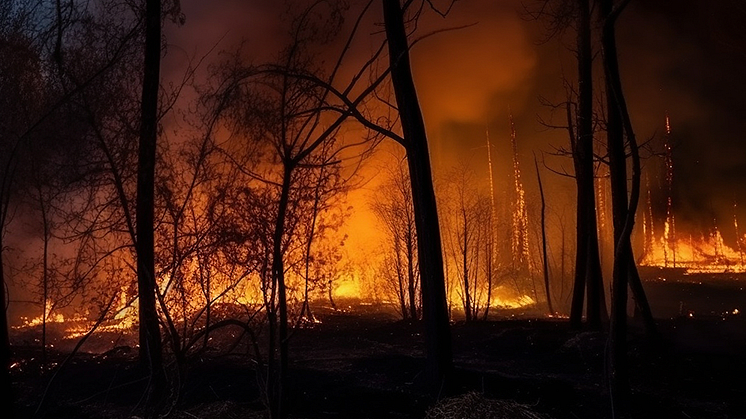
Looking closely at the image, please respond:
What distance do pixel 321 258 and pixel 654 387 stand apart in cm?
1614

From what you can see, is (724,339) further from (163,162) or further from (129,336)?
(129,336)

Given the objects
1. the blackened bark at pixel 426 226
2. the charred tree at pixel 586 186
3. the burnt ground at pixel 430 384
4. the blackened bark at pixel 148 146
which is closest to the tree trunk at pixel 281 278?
the burnt ground at pixel 430 384

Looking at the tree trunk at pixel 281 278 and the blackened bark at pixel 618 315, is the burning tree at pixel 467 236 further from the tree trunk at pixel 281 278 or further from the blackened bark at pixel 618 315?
the tree trunk at pixel 281 278

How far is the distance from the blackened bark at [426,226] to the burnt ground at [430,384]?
58 centimetres

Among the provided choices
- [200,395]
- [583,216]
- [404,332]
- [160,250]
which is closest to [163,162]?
[160,250]

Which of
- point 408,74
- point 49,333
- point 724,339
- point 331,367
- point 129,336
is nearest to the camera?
point 408,74

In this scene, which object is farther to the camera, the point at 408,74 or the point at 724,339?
the point at 724,339

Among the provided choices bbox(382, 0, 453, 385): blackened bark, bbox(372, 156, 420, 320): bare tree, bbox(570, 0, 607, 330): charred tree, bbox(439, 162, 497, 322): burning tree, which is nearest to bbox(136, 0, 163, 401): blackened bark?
bbox(382, 0, 453, 385): blackened bark

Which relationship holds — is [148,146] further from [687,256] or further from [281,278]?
[687,256]

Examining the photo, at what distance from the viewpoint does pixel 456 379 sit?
35.1ft

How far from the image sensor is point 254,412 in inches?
404

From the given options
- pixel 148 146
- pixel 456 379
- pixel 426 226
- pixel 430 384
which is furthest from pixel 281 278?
pixel 148 146

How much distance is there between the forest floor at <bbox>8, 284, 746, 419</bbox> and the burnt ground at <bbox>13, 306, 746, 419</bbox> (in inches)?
1.0

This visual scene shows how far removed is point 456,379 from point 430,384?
45 cm
